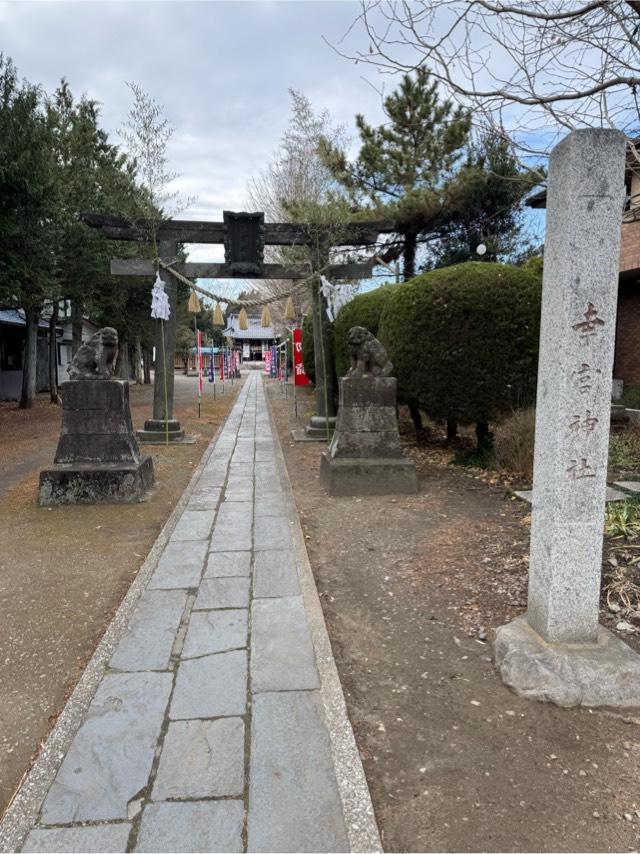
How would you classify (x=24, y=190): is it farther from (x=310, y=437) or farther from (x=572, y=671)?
(x=572, y=671)

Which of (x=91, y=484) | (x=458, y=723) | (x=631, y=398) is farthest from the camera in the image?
(x=631, y=398)

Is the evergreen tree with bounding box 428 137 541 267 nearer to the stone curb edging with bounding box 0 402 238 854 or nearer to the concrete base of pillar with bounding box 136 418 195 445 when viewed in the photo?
the concrete base of pillar with bounding box 136 418 195 445

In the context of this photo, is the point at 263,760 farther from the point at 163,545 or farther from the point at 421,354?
the point at 421,354

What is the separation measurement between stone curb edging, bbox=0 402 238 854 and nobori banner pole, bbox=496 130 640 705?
2.03m

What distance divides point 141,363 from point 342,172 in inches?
797

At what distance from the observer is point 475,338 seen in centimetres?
698

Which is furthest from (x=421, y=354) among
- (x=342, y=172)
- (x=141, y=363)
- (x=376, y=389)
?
(x=141, y=363)

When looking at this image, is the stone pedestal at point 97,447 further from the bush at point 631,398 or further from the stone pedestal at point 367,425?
the bush at point 631,398

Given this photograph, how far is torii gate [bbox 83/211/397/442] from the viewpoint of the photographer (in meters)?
9.64

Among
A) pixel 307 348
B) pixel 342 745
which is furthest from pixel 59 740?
pixel 307 348

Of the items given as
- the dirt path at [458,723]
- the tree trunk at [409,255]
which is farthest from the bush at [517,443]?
the tree trunk at [409,255]

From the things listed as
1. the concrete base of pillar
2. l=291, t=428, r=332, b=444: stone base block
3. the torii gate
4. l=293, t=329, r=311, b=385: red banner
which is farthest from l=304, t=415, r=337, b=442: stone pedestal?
l=293, t=329, r=311, b=385: red banner

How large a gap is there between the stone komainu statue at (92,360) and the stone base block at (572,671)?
17.3 feet

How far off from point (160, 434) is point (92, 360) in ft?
13.7
